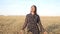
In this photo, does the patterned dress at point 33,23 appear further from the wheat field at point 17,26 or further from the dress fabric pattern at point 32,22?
the wheat field at point 17,26

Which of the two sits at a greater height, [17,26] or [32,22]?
[32,22]

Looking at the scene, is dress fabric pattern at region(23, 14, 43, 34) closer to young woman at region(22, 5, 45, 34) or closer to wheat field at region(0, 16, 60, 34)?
young woman at region(22, 5, 45, 34)

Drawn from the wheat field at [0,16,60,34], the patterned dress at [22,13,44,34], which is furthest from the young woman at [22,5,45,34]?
the wheat field at [0,16,60,34]

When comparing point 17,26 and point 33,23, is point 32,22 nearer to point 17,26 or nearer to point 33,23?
point 33,23

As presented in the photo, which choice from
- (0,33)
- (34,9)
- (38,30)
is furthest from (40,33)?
(0,33)

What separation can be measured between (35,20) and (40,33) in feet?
2.42

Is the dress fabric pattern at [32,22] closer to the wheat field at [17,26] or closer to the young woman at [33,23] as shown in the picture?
the young woman at [33,23]

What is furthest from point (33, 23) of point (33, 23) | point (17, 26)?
point (17, 26)

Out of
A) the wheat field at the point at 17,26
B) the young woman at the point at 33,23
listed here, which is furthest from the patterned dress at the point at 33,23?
the wheat field at the point at 17,26

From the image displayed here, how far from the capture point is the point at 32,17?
24.2 feet

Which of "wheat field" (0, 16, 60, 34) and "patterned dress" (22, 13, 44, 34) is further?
"wheat field" (0, 16, 60, 34)

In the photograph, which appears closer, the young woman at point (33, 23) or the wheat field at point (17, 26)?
the young woman at point (33, 23)

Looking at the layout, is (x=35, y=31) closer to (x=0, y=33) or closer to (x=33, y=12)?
(x=33, y=12)

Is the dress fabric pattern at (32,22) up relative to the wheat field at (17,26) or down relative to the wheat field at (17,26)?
up
